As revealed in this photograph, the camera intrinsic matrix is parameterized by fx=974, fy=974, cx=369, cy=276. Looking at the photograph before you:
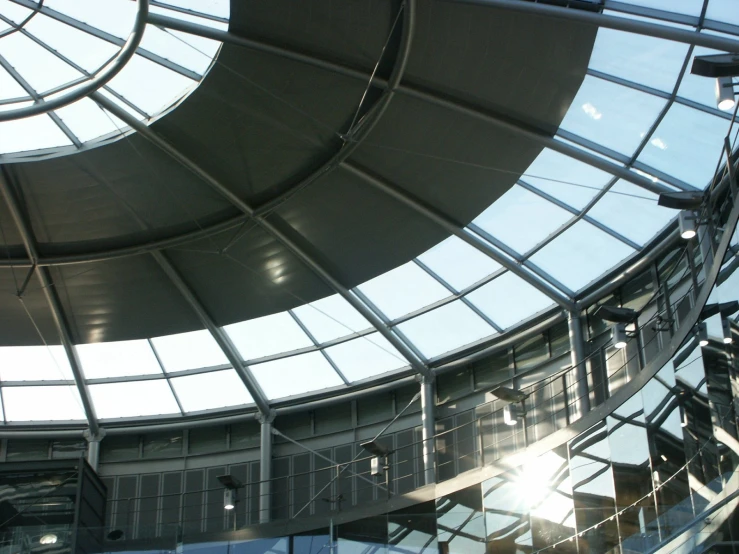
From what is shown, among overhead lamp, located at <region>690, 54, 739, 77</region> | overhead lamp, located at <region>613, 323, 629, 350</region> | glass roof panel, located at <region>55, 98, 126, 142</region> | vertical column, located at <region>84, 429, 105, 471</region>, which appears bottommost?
overhead lamp, located at <region>613, 323, 629, 350</region>

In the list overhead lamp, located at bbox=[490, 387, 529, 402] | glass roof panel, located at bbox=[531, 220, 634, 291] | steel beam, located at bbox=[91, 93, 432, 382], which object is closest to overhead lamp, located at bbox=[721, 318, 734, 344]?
glass roof panel, located at bbox=[531, 220, 634, 291]

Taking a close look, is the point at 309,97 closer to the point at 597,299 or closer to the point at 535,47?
the point at 535,47

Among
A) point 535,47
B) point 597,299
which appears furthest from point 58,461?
point 535,47

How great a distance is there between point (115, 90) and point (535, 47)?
35.0ft

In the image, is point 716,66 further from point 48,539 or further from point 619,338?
point 48,539

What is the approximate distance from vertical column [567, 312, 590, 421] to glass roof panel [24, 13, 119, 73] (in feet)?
49.6

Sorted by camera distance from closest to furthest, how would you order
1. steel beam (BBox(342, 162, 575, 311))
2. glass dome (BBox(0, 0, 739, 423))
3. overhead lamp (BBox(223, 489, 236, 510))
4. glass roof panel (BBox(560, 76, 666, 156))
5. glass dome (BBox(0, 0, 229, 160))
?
glass dome (BBox(0, 0, 739, 423)), glass dome (BBox(0, 0, 229, 160)), glass roof panel (BBox(560, 76, 666, 156)), steel beam (BBox(342, 162, 575, 311)), overhead lamp (BBox(223, 489, 236, 510))

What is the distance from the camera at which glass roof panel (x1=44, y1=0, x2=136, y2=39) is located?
22422mm

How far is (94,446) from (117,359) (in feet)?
12.4

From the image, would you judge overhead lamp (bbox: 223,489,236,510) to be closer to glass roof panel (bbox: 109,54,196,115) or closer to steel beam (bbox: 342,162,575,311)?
steel beam (bbox: 342,162,575,311)

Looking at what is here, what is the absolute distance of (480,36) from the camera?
2173cm

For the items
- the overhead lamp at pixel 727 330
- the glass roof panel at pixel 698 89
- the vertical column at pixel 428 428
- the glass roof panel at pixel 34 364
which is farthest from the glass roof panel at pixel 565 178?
the glass roof panel at pixel 34 364

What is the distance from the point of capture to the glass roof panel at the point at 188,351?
3416 centimetres

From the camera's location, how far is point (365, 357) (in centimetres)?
3375
